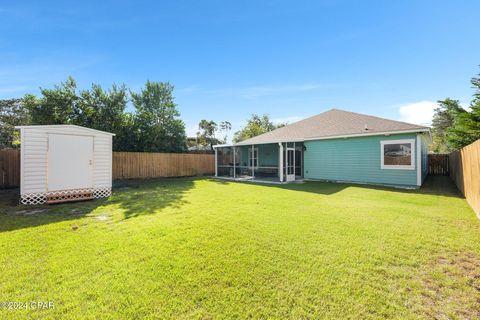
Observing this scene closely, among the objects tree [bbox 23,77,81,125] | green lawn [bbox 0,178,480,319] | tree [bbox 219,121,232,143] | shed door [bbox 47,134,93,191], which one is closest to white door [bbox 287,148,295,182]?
green lawn [bbox 0,178,480,319]

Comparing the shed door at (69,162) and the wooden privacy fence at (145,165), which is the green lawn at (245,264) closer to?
the shed door at (69,162)

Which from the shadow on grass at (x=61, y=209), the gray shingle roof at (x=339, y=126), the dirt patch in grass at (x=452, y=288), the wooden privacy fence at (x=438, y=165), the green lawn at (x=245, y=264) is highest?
the gray shingle roof at (x=339, y=126)

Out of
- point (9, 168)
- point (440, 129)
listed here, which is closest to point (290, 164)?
point (9, 168)

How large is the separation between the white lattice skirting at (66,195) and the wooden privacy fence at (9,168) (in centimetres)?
443

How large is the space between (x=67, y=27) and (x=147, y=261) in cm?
1092

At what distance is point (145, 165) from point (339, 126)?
1264 centimetres

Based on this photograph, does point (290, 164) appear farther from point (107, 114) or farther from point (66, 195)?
point (107, 114)

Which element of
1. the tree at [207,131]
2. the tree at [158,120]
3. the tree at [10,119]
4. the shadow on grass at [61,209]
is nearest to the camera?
the shadow on grass at [61,209]

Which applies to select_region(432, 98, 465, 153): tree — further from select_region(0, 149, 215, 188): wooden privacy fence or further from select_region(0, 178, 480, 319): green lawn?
select_region(0, 178, 480, 319): green lawn

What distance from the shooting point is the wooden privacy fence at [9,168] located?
9359mm

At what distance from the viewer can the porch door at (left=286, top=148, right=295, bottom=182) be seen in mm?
12552

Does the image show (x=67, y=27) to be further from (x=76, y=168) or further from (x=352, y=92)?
(x=352, y=92)

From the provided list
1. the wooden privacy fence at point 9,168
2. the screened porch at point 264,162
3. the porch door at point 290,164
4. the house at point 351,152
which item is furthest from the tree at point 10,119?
the porch door at point 290,164

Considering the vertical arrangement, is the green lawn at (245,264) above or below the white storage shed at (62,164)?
below
